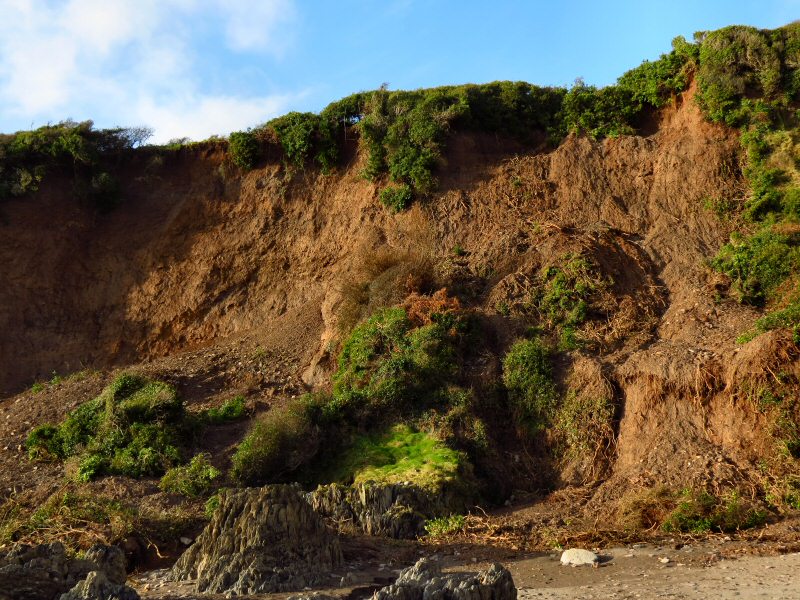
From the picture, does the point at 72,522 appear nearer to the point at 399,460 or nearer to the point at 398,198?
the point at 399,460

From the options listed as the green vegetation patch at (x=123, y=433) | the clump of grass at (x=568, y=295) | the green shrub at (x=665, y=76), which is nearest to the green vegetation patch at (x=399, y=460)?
the green vegetation patch at (x=123, y=433)

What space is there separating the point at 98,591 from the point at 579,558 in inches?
223

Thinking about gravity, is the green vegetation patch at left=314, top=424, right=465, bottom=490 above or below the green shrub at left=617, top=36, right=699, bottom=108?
below

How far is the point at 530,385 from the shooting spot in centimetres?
1499

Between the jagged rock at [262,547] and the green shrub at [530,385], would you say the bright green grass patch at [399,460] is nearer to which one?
the green shrub at [530,385]

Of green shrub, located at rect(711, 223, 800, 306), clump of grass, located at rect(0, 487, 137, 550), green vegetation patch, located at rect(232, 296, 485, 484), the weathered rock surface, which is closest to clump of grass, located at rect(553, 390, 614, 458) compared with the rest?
green vegetation patch, located at rect(232, 296, 485, 484)

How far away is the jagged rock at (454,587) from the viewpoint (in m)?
6.54

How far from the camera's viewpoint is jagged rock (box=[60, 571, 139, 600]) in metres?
6.65

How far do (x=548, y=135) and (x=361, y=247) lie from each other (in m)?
5.75

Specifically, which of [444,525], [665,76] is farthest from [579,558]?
[665,76]

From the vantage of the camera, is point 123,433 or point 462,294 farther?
point 462,294

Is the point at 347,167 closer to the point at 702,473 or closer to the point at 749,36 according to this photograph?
the point at 749,36

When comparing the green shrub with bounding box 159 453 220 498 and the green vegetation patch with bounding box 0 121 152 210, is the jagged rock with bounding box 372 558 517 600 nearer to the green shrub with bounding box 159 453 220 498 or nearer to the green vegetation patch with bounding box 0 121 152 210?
the green shrub with bounding box 159 453 220 498

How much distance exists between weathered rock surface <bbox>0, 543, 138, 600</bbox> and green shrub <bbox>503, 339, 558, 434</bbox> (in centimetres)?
805
